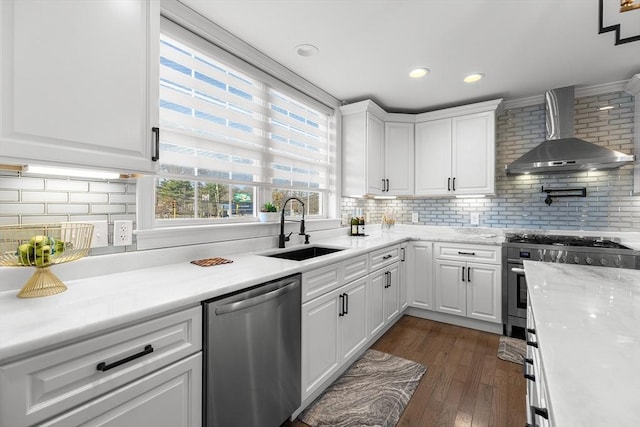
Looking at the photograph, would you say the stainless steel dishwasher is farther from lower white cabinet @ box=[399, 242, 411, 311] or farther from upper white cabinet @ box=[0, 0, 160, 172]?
lower white cabinet @ box=[399, 242, 411, 311]

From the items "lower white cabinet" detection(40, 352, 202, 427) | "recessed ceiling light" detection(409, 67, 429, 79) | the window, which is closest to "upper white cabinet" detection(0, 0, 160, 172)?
the window

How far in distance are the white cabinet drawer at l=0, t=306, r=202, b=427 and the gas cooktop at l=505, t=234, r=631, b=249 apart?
125 inches

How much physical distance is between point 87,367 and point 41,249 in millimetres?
508

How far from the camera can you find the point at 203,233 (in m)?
2.04

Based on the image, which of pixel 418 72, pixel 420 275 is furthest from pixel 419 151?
pixel 420 275

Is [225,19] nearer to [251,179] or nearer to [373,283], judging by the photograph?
[251,179]

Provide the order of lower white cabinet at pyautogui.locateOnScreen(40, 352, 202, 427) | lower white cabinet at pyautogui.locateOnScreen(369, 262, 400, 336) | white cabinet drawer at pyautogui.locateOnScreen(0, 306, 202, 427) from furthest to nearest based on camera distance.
→ lower white cabinet at pyautogui.locateOnScreen(369, 262, 400, 336) < lower white cabinet at pyautogui.locateOnScreen(40, 352, 202, 427) < white cabinet drawer at pyautogui.locateOnScreen(0, 306, 202, 427)

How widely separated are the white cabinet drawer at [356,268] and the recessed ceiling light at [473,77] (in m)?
2.01

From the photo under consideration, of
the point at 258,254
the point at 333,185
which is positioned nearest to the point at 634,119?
the point at 333,185

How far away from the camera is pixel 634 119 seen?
303 centimetres

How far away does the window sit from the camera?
198 cm

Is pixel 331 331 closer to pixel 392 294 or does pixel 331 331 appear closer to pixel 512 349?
pixel 392 294

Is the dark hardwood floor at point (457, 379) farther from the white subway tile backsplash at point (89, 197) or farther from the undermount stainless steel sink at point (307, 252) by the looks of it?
the white subway tile backsplash at point (89, 197)

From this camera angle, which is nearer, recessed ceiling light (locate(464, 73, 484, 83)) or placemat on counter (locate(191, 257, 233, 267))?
placemat on counter (locate(191, 257, 233, 267))
